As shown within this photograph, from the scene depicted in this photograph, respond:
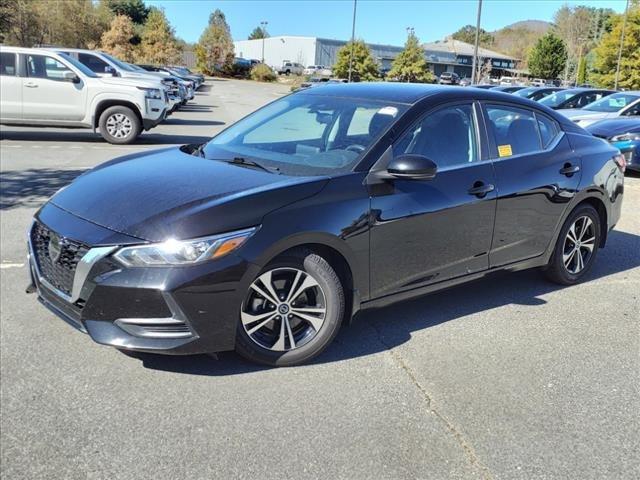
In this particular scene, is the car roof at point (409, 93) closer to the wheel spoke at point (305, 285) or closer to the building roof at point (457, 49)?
Result: the wheel spoke at point (305, 285)

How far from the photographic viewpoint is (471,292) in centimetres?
510

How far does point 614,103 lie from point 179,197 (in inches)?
582

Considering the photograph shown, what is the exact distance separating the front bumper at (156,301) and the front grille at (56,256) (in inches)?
1.9

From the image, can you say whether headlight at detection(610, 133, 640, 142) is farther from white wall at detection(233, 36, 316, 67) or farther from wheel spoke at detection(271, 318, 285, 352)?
white wall at detection(233, 36, 316, 67)

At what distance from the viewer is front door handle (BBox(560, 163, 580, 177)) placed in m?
4.99

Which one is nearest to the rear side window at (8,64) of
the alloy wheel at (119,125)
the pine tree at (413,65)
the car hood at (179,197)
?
the alloy wheel at (119,125)

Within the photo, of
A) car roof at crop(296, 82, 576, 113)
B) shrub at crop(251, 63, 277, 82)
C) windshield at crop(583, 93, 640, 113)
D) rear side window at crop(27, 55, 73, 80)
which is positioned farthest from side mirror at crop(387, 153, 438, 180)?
shrub at crop(251, 63, 277, 82)

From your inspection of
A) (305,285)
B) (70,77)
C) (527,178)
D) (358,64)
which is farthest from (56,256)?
(358,64)

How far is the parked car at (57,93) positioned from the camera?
13.2 metres

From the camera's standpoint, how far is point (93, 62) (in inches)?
685

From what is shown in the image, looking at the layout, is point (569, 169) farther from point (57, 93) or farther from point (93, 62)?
point (93, 62)

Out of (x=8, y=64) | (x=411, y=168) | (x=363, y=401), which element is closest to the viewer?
(x=363, y=401)

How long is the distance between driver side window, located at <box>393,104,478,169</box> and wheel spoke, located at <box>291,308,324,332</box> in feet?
3.82

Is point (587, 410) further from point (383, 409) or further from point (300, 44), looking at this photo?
point (300, 44)
